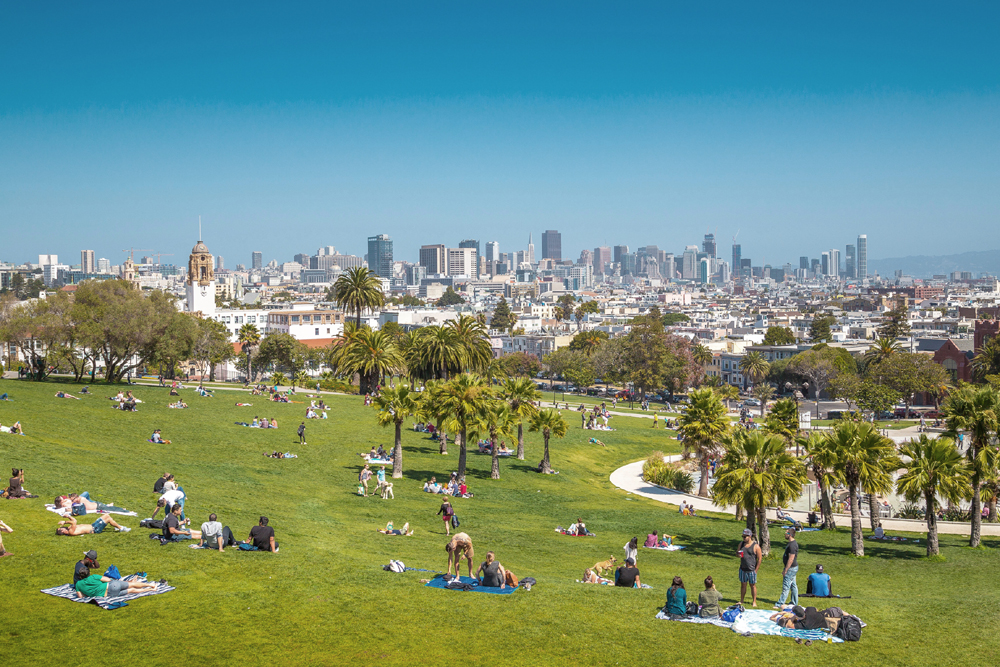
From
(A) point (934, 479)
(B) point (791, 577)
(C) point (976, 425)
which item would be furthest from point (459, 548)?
(C) point (976, 425)

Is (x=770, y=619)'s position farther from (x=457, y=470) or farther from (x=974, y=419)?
(x=457, y=470)

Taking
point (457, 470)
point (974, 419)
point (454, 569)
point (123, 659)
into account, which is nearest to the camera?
point (123, 659)

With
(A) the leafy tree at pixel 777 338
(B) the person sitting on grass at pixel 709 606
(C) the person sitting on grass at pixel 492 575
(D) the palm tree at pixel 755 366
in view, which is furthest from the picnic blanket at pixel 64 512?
(A) the leafy tree at pixel 777 338

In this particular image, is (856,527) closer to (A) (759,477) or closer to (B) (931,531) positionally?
(B) (931,531)

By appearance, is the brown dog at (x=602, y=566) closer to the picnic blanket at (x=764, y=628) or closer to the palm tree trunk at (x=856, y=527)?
the picnic blanket at (x=764, y=628)

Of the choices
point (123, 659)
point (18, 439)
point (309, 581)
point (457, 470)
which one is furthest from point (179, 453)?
point (123, 659)

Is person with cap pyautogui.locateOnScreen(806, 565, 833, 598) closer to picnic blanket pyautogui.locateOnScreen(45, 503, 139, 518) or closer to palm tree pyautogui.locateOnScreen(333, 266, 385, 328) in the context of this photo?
picnic blanket pyautogui.locateOnScreen(45, 503, 139, 518)
